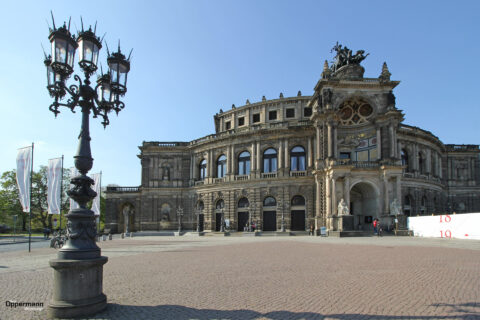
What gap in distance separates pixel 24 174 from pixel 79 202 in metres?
17.9

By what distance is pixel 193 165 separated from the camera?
54219 millimetres

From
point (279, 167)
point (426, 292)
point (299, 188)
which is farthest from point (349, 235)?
point (426, 292)

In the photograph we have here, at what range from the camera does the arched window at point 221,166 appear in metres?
50.5

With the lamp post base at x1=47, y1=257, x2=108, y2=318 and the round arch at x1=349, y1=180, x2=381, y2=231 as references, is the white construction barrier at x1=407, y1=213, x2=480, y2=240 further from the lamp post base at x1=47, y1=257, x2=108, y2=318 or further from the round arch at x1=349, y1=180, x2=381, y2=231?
the lamp post base at x1=47, y1=257, x2=108, y2=318

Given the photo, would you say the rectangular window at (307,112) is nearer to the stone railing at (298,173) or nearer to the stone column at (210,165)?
the stone railing at (298,173)

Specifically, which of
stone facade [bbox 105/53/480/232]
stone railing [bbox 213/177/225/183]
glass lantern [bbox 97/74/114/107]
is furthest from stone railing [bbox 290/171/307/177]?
glass lantern [bbox 97/74/114/107]

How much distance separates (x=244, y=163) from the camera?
159 feet

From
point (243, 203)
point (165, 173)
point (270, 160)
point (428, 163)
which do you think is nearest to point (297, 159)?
point (270, 160)

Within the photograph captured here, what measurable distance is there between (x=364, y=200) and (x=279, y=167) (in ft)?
37.5

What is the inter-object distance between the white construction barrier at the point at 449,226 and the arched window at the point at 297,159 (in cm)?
1497

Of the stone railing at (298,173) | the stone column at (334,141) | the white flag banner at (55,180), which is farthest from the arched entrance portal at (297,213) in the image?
the white flag banner at (55,180)

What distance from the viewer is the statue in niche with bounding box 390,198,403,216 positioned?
36406 mm

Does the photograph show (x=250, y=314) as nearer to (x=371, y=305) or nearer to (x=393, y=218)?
(x=371, y=305)

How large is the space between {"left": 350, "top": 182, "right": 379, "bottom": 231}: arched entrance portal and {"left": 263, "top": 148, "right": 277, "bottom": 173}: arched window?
11.0m
